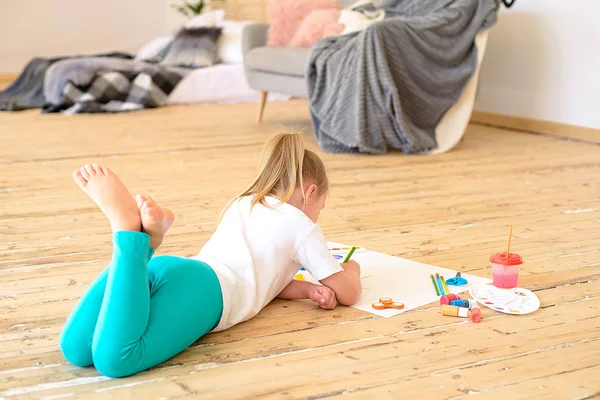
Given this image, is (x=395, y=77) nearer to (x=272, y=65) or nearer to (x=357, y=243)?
(x=272, y=65)

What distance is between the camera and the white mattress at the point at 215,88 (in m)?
5.32

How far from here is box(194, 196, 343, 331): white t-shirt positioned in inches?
54.1

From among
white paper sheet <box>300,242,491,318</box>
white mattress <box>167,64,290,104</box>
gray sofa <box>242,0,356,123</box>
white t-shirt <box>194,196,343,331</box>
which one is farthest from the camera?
white mattress <box>167,64,290,104</box>

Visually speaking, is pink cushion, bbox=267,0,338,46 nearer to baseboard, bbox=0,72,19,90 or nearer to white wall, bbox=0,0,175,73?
white wall, bbox=0,0,175,73

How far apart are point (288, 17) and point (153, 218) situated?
3044 millimetres

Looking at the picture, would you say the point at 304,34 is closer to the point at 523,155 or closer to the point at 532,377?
the point at 523,155

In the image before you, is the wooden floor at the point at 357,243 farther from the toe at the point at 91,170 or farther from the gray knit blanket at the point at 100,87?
the gray knit blanket at the point at 100,87

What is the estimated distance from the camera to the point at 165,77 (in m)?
5.21

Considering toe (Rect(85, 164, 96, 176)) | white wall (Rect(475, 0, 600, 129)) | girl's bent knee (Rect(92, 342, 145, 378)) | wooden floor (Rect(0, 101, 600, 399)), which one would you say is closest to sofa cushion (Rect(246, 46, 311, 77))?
wooden floor (Rect(0, 101, 600, 399))

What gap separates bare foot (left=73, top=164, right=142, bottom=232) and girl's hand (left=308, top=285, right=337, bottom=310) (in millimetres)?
434

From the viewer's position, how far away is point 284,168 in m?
1.44

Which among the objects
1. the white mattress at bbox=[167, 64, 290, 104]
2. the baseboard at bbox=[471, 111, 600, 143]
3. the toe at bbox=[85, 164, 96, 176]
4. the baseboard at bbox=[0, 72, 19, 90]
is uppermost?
the toe at bbox=[85, 164, 96, 176]

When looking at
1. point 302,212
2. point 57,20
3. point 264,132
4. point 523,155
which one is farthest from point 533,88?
point 57,20

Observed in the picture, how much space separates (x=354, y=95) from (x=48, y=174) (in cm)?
133
